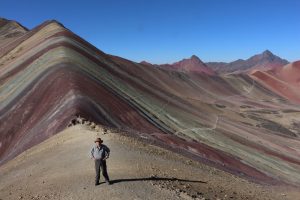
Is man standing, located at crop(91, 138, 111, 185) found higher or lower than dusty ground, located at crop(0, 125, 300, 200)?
higher

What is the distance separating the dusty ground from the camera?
15.1m

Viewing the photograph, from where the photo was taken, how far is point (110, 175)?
16344mm

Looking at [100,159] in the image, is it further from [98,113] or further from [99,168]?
[98,113]

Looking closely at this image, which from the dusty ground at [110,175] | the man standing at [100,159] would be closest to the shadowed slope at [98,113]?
the dusty ground at [110,175]

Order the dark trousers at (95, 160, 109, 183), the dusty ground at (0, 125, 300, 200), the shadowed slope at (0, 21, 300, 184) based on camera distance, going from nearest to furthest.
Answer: the dusty ground at (0, 125, 300, 200) → the dark trousers at (95, 160, 109, 183) → the shadowed slope at (0, 21, 300, 184)

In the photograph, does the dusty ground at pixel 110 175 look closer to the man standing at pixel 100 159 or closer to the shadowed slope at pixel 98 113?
the man standing at pixel 100 159

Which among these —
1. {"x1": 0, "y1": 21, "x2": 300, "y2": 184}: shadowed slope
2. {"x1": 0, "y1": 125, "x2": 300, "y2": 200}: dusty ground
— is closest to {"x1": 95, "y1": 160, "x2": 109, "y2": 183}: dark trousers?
{"x1": 0, "y1": 125, "x2": 300, "y2": 200}: dusty ground

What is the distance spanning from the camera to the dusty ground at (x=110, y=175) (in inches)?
593

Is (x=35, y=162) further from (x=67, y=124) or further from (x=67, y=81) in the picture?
(x=67, y=81)

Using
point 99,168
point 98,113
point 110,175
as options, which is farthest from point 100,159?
point 98,113

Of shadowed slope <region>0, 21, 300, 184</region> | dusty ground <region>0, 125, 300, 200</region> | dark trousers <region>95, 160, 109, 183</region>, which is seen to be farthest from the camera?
shadowed slope <region>0, 21, 300, 184</region>

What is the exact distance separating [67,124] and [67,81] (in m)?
10.9

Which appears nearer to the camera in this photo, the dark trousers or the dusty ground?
the dusty ground

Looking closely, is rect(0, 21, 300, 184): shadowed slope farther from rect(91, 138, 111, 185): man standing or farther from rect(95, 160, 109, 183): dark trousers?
rect(95, 160, 109, 183): dark trousers
